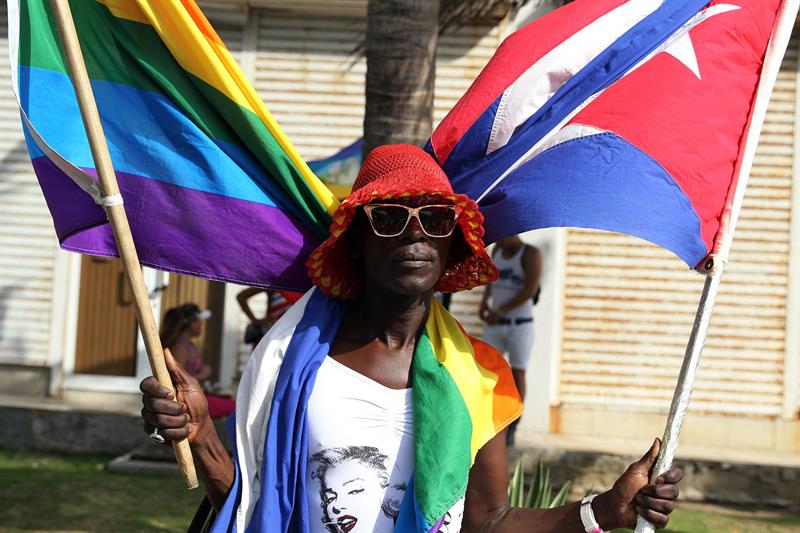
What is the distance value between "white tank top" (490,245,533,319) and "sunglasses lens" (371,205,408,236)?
5744mm

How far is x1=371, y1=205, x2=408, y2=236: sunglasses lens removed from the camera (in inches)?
115

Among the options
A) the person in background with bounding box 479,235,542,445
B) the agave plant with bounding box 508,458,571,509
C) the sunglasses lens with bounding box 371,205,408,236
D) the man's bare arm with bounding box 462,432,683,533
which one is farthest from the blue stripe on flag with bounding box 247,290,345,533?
the person in background with bounding box 479,235,542,445

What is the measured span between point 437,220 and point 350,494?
29.6 inches

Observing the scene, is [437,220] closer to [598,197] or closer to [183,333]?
[598,197]

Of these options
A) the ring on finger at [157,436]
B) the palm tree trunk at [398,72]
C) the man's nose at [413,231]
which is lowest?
the ring on finger at [157,436]

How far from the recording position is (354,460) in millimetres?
2900

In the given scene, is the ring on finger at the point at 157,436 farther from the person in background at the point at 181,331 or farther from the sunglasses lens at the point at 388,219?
the person in background at the point at 181,331

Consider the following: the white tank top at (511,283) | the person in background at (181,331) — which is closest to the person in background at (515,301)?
the white tank top at (511,283)

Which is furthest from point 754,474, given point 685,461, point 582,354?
point 582,354

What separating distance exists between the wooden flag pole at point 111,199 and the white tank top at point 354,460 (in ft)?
1.09

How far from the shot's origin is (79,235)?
3.35 meters

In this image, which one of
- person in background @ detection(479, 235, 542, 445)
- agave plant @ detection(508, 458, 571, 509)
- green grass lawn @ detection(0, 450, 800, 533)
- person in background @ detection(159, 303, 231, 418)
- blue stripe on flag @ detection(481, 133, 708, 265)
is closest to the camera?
blue stripe on flag @ detection(481, 133, 708, 265)

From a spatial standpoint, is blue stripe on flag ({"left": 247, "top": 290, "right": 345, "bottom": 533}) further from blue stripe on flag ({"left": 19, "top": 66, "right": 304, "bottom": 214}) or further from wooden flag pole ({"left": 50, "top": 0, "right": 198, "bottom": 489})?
blue stripe on flag ({"left": 19, "top": 66, "right": 304, "bottom": 214})

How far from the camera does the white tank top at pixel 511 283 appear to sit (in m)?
8.68
